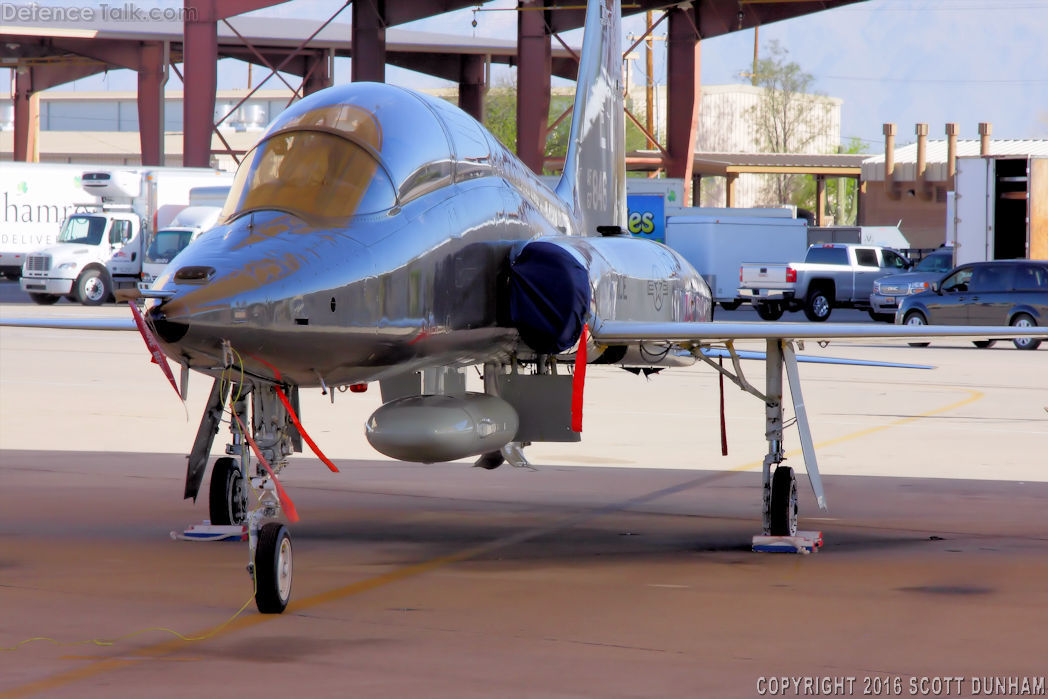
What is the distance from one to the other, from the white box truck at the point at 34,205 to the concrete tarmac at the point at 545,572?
30766 mm

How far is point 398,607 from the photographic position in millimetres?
7465

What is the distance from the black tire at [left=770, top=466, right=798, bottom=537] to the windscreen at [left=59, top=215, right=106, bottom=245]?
3544 centimetres

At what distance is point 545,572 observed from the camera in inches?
335

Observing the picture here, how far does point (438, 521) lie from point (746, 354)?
A: 3.62 m

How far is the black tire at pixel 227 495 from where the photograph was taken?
393 inches

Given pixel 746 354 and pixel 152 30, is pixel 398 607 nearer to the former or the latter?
pixel 746 354

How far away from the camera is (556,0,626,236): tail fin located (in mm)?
13031

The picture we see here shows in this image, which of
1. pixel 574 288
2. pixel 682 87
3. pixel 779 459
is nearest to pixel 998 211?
pixel 682 87

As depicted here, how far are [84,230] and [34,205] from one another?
455 centimetres

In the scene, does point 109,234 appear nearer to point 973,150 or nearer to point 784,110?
point 973,150

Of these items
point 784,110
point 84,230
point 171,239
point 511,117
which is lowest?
point 171,239

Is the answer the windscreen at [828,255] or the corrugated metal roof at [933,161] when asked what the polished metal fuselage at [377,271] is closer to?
the windscreen at [828,255]

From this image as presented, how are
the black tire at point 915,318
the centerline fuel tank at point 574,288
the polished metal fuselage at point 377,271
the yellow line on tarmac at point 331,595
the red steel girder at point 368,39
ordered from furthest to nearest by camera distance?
the red steel girder at point 368,39, the black tire at point 915,318, the centerline fuel tank at point 574,288, the polished metal fuselage at point 377,271, the yellow line on tarmac at point 331,595

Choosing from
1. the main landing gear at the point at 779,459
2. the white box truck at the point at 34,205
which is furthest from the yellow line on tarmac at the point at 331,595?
the white box truck at the point at 34,205
